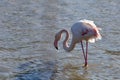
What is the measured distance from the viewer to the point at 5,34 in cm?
873

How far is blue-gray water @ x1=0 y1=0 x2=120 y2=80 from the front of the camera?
22.8 feet

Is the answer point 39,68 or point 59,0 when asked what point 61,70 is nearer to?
point 39,68

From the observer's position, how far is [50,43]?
27.3 ft

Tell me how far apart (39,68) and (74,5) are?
472 centimetres

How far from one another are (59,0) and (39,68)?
5537 mm

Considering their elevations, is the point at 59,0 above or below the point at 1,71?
above

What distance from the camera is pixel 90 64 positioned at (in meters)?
7.36

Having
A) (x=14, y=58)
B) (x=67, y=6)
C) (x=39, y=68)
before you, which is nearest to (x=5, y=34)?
(x=14, y=58)

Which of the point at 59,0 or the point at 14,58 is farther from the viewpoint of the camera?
the point at 59,0

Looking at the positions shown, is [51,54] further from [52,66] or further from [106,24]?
[106,24]

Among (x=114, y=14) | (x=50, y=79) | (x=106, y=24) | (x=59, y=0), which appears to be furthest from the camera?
(x=59, y=0)

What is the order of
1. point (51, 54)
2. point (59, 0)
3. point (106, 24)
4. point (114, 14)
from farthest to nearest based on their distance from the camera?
point (59, 0)
point (114, 14)
point (106, 24)
point (51, 54)

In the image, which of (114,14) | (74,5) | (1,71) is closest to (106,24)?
(114,14)

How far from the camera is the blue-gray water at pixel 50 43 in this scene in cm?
694
